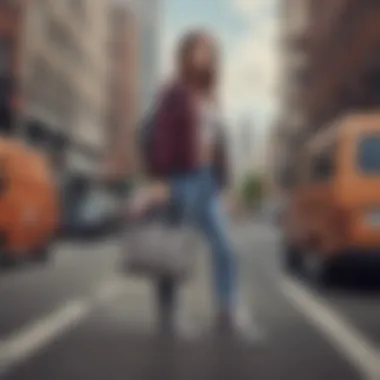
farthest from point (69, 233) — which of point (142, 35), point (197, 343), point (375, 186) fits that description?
point (375, 186)

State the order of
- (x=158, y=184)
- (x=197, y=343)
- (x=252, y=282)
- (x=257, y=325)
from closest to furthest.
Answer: (x=158, y=184) → (x=197, y=343) → (x=257, y=325) → (x=252, y=282)

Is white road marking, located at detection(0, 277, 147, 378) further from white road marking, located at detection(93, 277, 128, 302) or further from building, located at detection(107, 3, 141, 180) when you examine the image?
building, located at detection(107, 3, 141, 180)

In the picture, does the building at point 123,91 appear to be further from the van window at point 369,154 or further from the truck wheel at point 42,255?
the van window at point 369,154

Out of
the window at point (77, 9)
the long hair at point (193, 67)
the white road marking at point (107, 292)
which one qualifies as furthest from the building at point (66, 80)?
the white road marking at point (107, 292)

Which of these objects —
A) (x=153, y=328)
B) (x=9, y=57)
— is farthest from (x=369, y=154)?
(x=9, y=57)

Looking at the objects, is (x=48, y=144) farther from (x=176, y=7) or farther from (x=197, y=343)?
(x=197, y=343)
